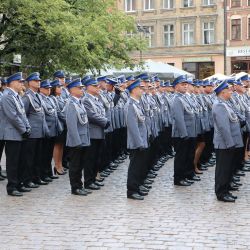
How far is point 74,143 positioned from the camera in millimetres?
9828

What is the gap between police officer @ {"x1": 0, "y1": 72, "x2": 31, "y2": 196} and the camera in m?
9.79

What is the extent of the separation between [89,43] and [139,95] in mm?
10345

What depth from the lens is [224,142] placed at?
932cm

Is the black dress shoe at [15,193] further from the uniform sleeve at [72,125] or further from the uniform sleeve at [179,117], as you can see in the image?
the uniform sleeve at [179,117]

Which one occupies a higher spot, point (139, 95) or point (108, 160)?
point (139, 95)

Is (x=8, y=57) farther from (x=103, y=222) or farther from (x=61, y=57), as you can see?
(x=103, y=222)

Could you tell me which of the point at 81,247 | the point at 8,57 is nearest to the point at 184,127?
the point at 81,247

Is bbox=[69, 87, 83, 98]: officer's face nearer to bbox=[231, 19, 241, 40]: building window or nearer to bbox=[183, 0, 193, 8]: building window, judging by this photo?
bbox=[231, 19, 241, 40]: building window

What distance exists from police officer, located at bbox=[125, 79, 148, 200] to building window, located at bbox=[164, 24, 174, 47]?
39.3 meters

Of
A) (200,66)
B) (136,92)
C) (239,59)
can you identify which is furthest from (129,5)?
(136,92)

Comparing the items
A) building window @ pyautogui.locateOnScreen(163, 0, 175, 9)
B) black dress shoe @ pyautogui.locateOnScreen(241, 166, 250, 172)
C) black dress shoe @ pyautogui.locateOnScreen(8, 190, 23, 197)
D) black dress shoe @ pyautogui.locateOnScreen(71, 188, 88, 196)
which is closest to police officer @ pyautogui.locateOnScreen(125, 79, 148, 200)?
black dress shoe @ pyautogui.locateOnScreen(71, 188, 88, 196)

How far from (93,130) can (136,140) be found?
4.52 feet

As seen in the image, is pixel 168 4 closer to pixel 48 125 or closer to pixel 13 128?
pixel 48 125

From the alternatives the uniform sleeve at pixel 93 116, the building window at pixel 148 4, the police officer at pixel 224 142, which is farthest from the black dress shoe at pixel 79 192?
the building window at pixel 148 4
